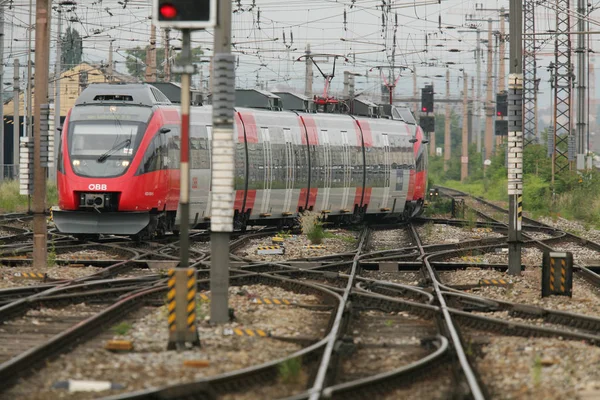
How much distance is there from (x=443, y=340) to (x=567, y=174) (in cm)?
3993

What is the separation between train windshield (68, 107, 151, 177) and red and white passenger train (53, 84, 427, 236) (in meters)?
0.02

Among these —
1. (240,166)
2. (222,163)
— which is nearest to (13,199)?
(240,166)

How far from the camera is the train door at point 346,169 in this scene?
33031 millimetres

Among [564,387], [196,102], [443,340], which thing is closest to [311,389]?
[564,387]

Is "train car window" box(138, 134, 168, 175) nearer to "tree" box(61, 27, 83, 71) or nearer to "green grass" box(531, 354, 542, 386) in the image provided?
"green grass" box(531, 354, 542, 386)

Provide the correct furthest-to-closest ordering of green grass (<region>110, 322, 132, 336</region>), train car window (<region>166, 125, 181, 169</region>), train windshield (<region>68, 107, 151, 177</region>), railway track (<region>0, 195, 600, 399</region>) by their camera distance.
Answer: train car window (<region>166, 125, 181, 169</region>)
train windshield (<region>68, 107, 151, 177</region>)
green grass (<region>110, 322, 132, 336</region>)
railway track (<region>0, 195, 600, 399</region>)

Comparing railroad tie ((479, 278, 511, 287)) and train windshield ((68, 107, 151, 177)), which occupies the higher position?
train windshield ((68, 107, 151, 177))

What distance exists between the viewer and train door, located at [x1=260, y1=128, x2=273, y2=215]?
2898cm

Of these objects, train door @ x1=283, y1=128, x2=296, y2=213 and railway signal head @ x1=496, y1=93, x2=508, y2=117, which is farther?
railway signal head @ x1=496, y1=93, x2=508, y2=117

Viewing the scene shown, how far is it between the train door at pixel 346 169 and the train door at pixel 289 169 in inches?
113

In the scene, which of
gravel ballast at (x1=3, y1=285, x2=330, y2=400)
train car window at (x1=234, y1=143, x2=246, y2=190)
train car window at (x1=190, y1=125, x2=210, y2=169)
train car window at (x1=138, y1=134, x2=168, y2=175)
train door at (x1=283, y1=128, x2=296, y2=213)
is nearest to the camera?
gravel ballast at (x1=3, y1=285, x2=330, y2=400)

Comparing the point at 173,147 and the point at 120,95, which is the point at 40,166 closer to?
the point at 120,95

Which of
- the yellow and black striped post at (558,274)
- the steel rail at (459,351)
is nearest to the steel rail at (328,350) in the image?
the steel rail at (459,351)

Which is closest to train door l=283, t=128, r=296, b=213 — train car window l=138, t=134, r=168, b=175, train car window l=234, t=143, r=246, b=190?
train car window l=234, t=143, r=246, b=190
